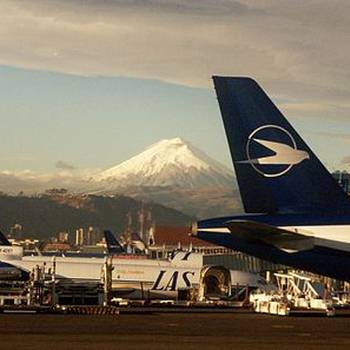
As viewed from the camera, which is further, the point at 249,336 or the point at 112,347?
the point at 249,336

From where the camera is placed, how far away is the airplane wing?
32938mm

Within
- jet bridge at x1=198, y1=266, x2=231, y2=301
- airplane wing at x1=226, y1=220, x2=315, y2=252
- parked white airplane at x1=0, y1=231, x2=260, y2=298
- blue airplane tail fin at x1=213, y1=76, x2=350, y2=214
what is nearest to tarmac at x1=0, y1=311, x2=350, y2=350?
airplane wing at x1=226, y1=220, x2=315, y2=252

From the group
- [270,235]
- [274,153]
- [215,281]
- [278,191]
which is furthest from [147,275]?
[270,235]

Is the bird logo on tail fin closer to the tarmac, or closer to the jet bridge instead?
the tarmac

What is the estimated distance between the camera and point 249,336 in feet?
125

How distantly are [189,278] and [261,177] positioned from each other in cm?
4993

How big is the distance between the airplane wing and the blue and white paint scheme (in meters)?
0.04

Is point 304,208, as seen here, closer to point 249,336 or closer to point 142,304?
point 249,336

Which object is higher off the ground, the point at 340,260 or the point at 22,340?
the point at 340,260

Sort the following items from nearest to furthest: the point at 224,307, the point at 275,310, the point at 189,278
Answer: the point at 275,310 < the point at 224,307 < the point at 189,278

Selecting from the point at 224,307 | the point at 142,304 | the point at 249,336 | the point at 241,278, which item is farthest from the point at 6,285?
the point at 249,336

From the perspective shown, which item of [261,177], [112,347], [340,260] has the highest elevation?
[261,177]

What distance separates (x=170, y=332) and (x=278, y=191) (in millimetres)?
8175

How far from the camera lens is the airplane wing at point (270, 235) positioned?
32938 millimetres
